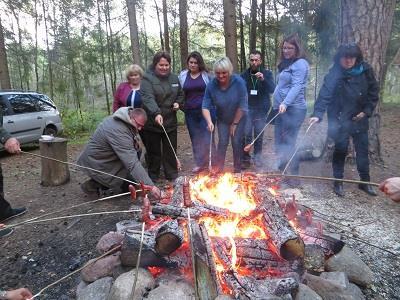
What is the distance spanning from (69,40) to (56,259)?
21863 millimetres

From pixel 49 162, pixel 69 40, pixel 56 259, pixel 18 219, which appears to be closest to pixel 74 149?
pixel 49 162

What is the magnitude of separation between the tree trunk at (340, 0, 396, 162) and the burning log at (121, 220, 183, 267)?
4937 millimetres

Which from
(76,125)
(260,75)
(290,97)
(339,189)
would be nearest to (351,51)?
(290,97)

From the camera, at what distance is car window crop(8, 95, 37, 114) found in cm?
1016

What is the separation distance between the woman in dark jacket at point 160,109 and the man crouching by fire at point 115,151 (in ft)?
2.08

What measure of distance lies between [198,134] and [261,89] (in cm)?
158

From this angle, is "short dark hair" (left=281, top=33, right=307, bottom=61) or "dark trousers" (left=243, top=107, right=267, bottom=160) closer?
"short dark hair" (left=281, top=33, right=307, bottom=61)

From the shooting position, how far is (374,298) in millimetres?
3012

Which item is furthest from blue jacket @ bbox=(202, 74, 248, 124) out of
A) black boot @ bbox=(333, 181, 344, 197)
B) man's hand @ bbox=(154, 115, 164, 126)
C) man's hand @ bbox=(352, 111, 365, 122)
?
black boot @ bbox=(333, 181, 344, 197)

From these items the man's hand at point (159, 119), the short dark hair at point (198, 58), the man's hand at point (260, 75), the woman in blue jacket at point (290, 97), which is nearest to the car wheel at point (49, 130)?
the man's hand at point (159, 119)

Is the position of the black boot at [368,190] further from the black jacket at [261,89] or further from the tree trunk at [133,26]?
the tree trunk at [133,26]

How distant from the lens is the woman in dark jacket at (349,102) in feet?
16.4

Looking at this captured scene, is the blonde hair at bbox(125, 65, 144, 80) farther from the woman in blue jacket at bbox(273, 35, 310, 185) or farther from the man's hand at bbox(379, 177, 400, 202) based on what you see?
the man's hand at bbox(379, 177, 400, 202)

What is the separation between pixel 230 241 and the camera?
312cm
